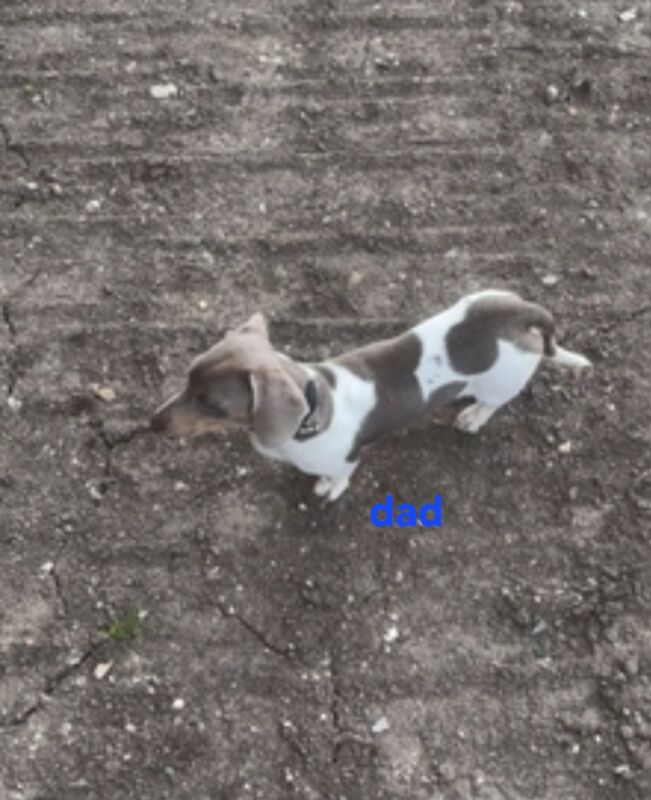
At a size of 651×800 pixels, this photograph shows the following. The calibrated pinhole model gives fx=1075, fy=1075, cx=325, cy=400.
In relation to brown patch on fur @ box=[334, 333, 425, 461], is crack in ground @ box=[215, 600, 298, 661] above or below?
below

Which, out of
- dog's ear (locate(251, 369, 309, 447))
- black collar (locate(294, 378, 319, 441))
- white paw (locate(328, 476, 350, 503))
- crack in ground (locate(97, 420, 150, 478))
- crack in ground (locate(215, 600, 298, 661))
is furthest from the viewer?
crack in ground (locate(97, 420, 150, 478))

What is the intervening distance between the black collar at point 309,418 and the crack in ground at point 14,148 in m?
2.52

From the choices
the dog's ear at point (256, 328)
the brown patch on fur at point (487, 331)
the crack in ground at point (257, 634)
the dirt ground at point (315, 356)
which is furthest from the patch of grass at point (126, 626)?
the brown patch on fur at point (487, 331)

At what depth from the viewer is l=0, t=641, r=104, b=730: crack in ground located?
14.9 ft

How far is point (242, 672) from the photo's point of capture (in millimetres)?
4660

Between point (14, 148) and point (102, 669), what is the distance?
9.49 ft

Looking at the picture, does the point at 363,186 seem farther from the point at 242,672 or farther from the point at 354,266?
the point at 242,672

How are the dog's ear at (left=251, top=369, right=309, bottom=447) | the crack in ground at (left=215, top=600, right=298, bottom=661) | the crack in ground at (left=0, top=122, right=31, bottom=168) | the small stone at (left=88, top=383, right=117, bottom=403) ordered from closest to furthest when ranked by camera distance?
1. the dog's ear at (left=251, top=369, right=309, bottom=447)
2. the crack in ground at (left=215, top=600, right=298, bottom=661)
3. the small stone at (left=88, top=383, right=117, bottom=403)
4. the crack in ground at (left=0, top=122, right=31, bottom=168)

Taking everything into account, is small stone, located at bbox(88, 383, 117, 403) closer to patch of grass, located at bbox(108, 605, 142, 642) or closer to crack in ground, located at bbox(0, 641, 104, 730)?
patch of grass, located at bbox(108, 605, 142, 642)

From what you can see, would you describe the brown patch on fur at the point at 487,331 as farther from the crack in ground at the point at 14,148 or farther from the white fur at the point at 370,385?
the crack in ground at the point at 14,148

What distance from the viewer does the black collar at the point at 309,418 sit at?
4.16m

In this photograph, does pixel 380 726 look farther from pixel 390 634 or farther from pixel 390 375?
pixel 390 375

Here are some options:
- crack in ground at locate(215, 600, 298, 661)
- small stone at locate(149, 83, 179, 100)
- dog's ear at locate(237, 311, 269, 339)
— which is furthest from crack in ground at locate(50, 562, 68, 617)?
small stone at locate(149, 83, 179, 100)

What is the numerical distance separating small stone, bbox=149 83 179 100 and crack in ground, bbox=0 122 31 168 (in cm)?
79
